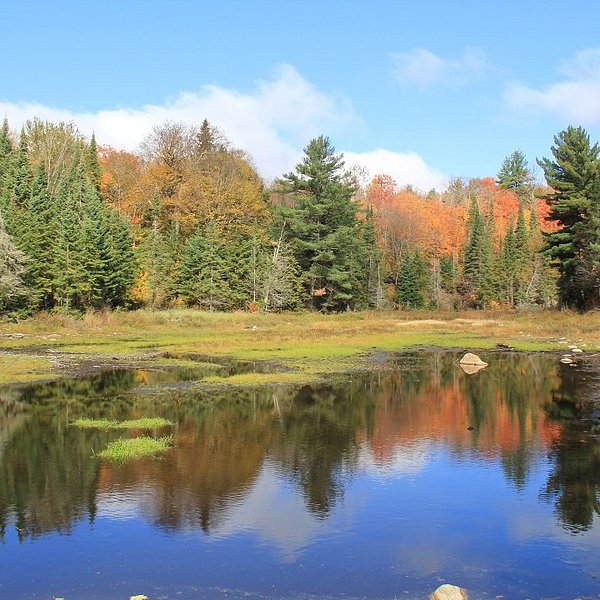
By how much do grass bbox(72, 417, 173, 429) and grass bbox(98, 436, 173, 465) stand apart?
1.77 m

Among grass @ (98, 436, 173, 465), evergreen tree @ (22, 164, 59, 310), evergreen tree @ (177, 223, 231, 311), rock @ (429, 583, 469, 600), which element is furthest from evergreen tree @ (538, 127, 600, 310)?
rock @ (429, 583, 469, 600)

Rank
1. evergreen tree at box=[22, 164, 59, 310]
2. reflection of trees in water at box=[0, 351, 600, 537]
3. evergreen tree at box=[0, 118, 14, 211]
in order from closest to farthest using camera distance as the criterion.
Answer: reflection of trees in water at box=[0, 351, 600, 537]
evergreen tree at box=[22, 164, 59, 310]
evergreen tree at box=[0, 118, 14, 211]

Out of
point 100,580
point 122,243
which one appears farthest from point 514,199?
point 100,580

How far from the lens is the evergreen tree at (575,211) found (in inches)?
A: 2397

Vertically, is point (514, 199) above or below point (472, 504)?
above

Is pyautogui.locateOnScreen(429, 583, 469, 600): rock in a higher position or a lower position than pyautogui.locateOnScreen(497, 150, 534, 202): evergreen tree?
lower

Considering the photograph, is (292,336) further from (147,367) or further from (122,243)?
(122,243)

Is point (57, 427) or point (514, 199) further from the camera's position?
point (514, 199)

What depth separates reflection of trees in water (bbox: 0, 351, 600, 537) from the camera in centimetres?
1464

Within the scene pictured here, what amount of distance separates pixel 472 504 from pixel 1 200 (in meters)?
58.9

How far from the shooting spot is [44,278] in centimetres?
5731

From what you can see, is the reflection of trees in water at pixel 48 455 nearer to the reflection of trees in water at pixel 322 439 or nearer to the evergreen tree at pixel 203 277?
the reflection of trees in water at pixel 322 439

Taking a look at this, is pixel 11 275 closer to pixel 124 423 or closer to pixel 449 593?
pixel 124 423

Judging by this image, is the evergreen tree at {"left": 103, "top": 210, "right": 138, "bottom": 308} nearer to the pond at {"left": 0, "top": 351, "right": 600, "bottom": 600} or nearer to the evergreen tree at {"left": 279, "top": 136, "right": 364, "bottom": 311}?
the evergreen tree at {"left": 279, "top": 136, "right": 364, "bottom": 311}
